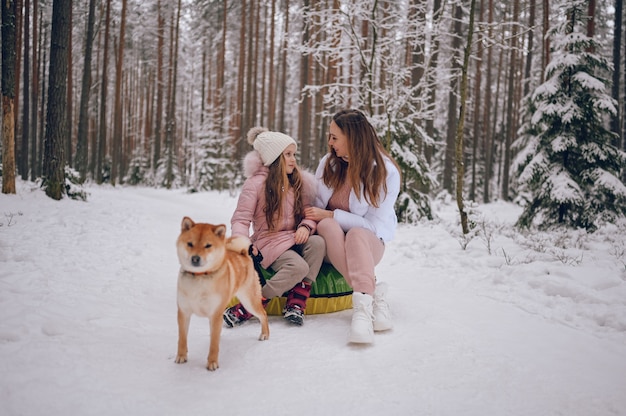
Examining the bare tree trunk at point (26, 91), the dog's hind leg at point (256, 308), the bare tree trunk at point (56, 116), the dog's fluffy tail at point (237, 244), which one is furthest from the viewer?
the bare tree trunk at point (26, 91)

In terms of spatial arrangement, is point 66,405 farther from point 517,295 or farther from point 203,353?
point 517,295

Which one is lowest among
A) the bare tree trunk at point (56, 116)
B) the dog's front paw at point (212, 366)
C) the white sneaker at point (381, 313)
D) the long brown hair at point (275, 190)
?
the dog's front paw at point (212, 366)

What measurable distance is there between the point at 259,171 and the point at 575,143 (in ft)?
26.9

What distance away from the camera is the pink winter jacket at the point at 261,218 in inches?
132

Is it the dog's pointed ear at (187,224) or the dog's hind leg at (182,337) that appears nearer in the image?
the dog's pointed ear at (187,224)

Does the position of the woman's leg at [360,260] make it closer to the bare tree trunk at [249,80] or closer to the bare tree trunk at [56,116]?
the bare tree trunk at [56,116]

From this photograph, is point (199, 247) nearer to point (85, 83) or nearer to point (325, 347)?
point (325, 347)

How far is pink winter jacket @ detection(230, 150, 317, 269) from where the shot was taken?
132 inches

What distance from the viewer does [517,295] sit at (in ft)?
13.3

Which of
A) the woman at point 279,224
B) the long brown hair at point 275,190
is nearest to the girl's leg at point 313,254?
the woman at point 279,224

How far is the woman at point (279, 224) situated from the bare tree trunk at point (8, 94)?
791 centimetres

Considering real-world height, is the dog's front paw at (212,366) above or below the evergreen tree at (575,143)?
below

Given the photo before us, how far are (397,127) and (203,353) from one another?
779cm

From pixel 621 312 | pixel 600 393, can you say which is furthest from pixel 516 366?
pixel 621 312
